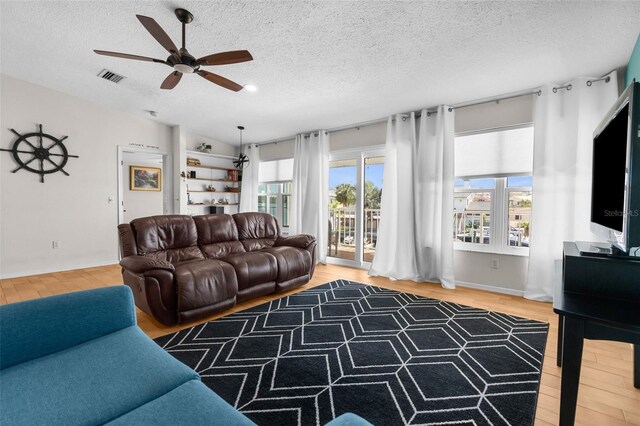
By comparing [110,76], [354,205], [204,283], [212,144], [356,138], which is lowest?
[204,283]

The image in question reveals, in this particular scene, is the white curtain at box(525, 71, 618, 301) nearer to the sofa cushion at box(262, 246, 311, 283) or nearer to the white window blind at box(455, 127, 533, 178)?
the white window blind at box(455, 127, 533, 178)

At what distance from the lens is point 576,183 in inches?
123

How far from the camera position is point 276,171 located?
6.49 metres

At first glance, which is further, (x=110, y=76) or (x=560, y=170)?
(x=110, y=76)

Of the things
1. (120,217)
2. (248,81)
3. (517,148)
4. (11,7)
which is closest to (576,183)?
(517,148)

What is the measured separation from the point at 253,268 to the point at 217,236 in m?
0.94

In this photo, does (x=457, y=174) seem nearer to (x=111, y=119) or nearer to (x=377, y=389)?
(x=377, y=389)

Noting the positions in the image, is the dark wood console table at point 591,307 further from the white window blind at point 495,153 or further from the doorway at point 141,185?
the doorway at point 141,185

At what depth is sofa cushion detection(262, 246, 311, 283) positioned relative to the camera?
139 inches

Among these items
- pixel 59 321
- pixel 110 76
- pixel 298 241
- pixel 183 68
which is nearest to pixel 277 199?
pixel 298 241

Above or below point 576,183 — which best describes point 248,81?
above

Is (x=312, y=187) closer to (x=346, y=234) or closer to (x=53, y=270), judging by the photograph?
(x=346, y=234)

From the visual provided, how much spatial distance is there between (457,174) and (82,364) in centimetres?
419

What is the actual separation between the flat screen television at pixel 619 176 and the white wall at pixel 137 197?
7303mm
